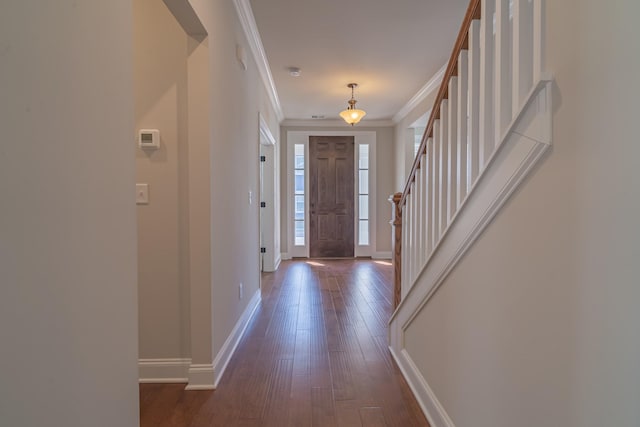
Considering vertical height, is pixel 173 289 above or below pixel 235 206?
below

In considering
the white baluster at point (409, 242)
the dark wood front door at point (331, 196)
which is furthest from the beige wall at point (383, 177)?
the white baluster at point (409, 242)

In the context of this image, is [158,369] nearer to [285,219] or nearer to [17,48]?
[17,48]

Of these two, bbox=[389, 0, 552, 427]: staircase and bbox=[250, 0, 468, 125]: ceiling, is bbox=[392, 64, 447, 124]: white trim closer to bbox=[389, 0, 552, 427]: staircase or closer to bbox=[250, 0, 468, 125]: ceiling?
bbox=[250, 0, 468, 125]: ceiling

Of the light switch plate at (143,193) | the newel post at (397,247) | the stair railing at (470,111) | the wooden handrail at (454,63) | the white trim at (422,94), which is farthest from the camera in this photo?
the white trim at (422,94)

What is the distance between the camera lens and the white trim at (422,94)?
13.7ft

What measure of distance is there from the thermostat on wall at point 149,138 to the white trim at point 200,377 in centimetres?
131

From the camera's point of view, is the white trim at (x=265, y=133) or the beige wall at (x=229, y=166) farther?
the white trim at (x=265, y=133)

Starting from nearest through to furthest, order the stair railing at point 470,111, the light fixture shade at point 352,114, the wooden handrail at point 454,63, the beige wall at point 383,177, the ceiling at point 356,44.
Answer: the stair railing at point 470,111 → the wooden handrail at point 454,63 → the ceiling at point 356,44 → the light fixture shade at point 352,114 → the beige wall at point 383,177

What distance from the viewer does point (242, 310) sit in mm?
2832

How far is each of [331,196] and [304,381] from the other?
15.2 ft

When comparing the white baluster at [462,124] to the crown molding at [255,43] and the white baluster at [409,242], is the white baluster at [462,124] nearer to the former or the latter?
the white baluster at [409,242]

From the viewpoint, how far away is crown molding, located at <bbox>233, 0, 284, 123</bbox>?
268 cm

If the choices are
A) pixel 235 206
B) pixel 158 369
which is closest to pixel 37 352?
pixel 158 369

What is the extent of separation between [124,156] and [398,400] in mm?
1746
